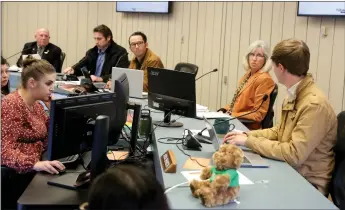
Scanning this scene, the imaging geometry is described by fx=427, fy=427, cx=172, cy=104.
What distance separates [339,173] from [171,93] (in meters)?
1.18

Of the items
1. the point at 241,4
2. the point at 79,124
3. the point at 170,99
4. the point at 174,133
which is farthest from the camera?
the point at 241,4

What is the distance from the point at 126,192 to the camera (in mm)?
934

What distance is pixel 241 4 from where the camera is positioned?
4.97 metres

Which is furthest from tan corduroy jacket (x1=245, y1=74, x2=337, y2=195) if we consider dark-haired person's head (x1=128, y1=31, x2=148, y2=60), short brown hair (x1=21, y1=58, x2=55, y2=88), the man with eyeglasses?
dark-haired person's head (x1=128, y1=31, x2=148, y2=60)

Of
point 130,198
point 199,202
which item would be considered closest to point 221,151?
point 199,202

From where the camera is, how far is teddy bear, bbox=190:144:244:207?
1.54m

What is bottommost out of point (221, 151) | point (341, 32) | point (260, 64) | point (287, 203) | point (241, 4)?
point (287, 203)

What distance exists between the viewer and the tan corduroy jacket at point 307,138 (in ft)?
6.62

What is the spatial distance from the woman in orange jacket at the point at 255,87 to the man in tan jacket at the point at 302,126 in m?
1.07

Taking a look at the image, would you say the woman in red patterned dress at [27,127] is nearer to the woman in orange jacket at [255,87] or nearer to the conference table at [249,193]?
the conference table at [249,193]

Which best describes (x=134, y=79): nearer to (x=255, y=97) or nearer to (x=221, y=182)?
(x=255, y=97)

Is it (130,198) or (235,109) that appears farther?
(235,109)

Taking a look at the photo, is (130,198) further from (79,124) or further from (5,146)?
(5,146)

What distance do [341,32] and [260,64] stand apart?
127 cm
